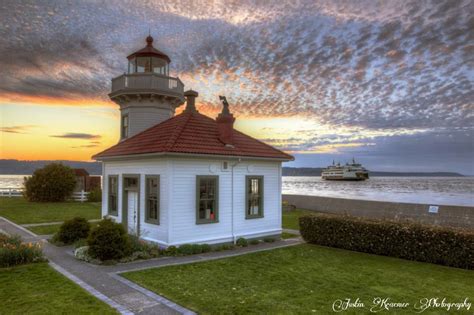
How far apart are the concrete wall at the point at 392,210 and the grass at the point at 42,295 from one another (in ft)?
36.8

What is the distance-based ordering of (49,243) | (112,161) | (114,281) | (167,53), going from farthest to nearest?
(167,53)
(112,161)
(49,243)
(114,281)

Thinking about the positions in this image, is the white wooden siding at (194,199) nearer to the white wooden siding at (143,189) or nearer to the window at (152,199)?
the white wooden siding at (143,189)

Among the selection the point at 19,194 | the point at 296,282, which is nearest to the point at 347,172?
the point at 19,194

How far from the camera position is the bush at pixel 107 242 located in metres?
11.0

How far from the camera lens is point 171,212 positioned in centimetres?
1230

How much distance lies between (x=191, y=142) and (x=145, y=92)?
5931 millimetres

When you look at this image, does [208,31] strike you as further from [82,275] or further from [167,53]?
[82,275]

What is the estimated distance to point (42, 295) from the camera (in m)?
7.83

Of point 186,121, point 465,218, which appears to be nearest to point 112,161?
point 186,121

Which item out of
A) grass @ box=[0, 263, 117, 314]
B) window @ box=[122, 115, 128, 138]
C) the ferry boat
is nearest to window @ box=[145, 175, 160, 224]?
grass @ box=[0, 263, 117, 314]

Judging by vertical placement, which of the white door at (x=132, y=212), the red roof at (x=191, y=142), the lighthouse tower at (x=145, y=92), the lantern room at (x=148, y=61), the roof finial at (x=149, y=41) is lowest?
the white door at (x=132, y=212)

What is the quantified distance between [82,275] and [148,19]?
12848 mm

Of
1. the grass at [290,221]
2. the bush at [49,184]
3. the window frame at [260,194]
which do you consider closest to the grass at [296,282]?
the window frame at [260,194]

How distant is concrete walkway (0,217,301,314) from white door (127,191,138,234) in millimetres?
2512
